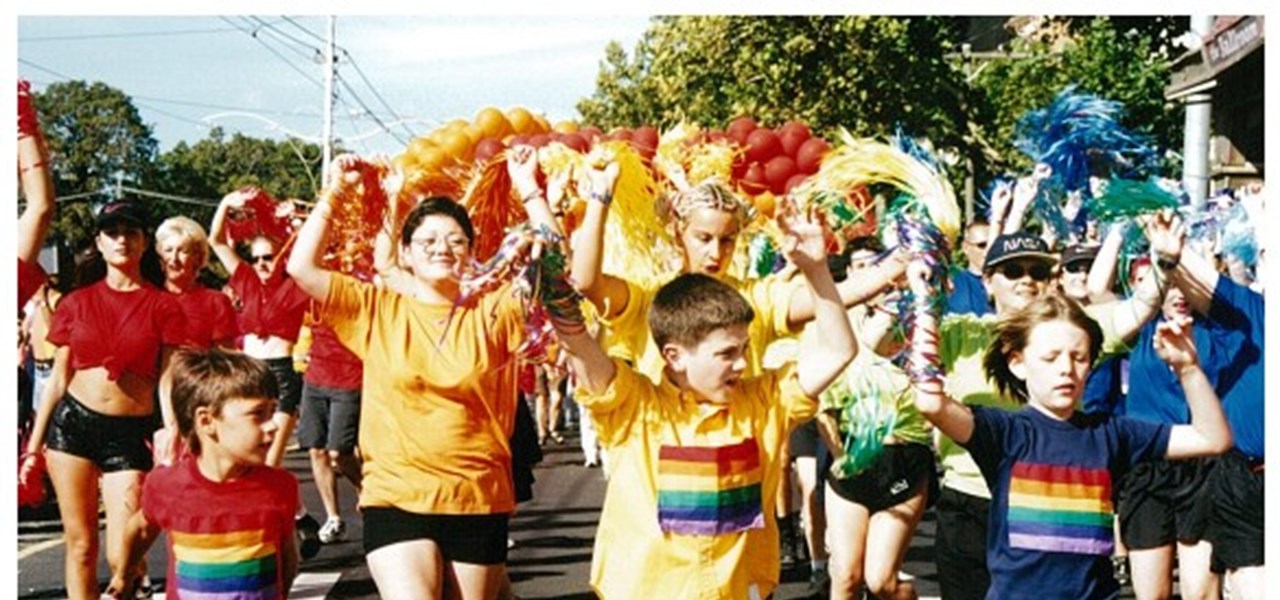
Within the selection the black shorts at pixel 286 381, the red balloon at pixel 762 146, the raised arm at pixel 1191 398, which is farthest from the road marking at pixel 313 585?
the raised arm at pixel 1191 398

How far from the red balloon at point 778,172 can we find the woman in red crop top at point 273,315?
2.51 metres

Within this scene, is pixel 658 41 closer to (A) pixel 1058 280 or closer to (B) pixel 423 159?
(B) pixel 423 159

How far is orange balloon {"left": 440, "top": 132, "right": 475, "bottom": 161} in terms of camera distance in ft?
28.9

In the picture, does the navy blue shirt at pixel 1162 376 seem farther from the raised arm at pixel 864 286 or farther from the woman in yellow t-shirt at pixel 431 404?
the woman in yellow t-shirt at pixel 431 404

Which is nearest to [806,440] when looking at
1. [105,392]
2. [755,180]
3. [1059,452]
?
[755,180]

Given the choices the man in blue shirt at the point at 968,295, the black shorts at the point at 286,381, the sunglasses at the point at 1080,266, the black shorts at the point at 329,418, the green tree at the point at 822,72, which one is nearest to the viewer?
the man in blue shirt at the point at 968,295

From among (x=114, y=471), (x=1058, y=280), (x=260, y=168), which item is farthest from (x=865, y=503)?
(x=260, y=168)

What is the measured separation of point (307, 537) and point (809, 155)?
10.9 ft

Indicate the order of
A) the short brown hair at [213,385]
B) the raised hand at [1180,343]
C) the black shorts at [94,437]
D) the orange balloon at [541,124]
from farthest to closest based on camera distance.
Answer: the orange balloon at [541,124]
the black shorts at [94,437]
the short brown hair at [213,385]
the raised hand at [1180,343]

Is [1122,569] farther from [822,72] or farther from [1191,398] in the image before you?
[822,72]

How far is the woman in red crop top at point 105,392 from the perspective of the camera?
6961mm

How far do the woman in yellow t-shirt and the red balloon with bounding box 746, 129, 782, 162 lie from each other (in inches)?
166

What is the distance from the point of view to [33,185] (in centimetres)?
534

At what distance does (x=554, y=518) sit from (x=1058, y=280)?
522cm
